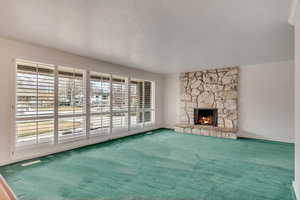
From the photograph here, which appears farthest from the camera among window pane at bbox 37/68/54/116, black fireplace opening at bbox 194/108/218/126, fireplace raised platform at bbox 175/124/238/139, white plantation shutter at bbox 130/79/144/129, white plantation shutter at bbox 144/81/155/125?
white plantation shutter at bbox 144/81/155/125

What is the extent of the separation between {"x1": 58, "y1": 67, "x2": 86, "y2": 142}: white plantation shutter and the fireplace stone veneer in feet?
12.3

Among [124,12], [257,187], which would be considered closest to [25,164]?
[124,12]

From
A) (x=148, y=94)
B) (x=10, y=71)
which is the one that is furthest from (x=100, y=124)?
(x=148, y=94)

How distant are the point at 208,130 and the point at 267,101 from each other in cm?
202

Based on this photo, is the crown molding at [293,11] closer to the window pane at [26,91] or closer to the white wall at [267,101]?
the white wall at [267,101]

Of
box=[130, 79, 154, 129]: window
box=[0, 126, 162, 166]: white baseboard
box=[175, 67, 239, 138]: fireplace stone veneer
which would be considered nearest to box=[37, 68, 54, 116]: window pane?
box=[0, 126, 162, 166]: white baseboard

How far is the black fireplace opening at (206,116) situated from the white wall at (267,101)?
90cm

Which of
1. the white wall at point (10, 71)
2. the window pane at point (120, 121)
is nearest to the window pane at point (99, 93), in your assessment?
the window pane at point (120, 121)

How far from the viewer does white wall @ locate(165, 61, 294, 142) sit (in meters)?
5.09

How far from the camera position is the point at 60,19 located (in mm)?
2496

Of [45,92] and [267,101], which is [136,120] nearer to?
[45,92]

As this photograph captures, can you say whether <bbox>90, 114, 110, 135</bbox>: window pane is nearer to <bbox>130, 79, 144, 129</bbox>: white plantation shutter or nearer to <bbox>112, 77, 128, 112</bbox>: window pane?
<bbox>112, 77, 128, 112</bbox>: window pane

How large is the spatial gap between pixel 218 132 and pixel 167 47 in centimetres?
362

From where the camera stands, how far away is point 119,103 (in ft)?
18.5
